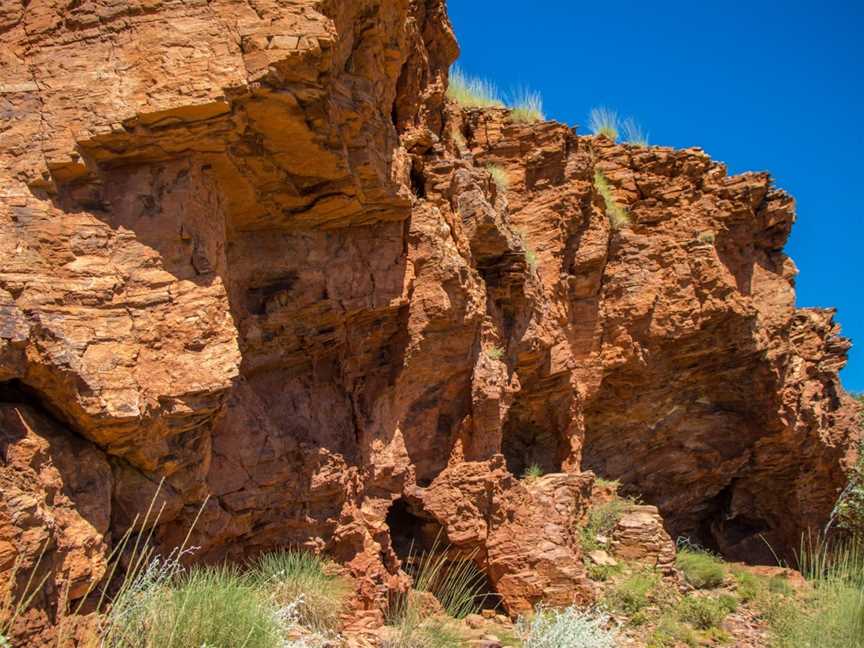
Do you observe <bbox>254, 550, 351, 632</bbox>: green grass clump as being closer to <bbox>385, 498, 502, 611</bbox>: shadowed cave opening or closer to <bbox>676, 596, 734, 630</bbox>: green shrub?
<bbox>385, 498, 502, 611</bbox>: shadowed cave opening

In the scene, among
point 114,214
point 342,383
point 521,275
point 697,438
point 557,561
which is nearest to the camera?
point 114,214

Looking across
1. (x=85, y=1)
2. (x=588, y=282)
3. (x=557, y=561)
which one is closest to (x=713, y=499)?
(x=588, y=282)

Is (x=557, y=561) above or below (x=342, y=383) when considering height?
below

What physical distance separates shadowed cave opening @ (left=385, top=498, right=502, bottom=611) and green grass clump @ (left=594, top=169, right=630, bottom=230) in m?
5.96

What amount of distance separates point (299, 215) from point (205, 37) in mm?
1711

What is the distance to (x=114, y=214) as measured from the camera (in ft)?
16.3

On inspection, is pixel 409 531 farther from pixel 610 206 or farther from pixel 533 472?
pixel 610 206

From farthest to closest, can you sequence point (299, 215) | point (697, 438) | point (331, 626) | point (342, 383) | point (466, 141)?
point (697, 438), point (466, 141), point (342, 383), point (299, 215), point (331, 626)

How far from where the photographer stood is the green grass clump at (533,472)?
9.73 metres

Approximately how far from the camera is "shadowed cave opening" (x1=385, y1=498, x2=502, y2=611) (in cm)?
789

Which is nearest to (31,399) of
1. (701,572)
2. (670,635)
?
(670,635)

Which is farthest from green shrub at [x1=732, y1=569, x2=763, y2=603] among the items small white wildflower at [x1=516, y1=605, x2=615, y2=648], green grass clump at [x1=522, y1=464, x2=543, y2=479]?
small white wildflower at [x1=516, y1=605, x2=615, y2=648]

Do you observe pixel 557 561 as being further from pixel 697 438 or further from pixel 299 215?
pixel 697 438

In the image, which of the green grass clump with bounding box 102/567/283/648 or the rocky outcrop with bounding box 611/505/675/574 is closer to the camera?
the green grass clump with bounding box 102/567/283/648
